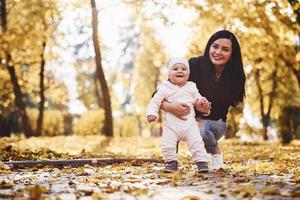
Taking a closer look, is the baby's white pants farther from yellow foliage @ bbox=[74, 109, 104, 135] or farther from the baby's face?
yellow foliage @ bbox=[74, 109, 104, 135]

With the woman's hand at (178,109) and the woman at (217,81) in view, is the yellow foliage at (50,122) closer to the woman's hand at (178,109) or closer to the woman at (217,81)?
Answer: the woman at (217,81)

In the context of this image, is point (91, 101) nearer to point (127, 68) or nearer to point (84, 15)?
point (127, 68)

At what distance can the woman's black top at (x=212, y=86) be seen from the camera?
7098mm

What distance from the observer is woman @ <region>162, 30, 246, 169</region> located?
7.05m

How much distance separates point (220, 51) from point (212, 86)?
1.68 ft

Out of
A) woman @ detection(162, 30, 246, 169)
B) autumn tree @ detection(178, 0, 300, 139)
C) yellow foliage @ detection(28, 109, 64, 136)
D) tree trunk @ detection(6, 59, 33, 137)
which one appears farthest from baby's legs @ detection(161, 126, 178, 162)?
yellow foliage @ detection(28, 109, 64, 136)

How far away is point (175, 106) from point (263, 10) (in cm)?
896

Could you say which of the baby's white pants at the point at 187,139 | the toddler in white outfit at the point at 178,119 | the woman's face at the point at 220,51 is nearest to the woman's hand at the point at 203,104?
the toddler in white outfit at the point at 178,119

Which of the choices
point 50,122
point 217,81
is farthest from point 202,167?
point 50,122

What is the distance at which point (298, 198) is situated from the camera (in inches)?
161

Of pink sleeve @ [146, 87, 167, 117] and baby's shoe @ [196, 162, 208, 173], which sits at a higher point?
pink sleeve @ [146, 87, 167, 117]

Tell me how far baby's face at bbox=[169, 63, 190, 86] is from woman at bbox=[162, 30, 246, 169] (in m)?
0.73

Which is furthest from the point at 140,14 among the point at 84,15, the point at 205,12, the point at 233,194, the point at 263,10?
the point at 233,194

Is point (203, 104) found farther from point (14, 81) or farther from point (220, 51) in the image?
point (14, 81)
